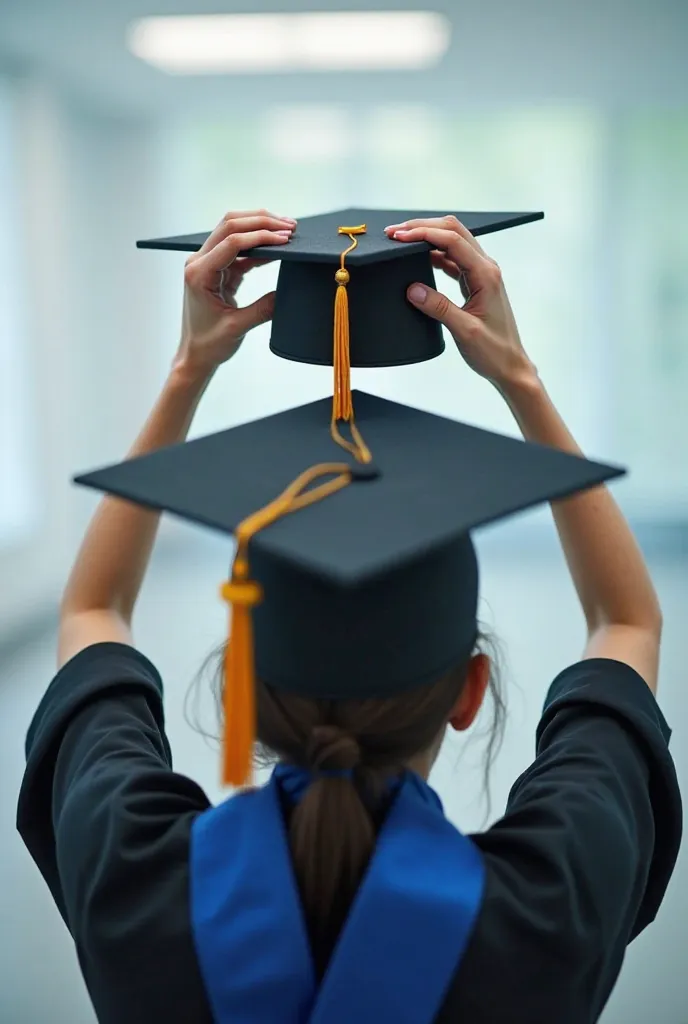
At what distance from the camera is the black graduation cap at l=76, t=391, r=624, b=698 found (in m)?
0.67

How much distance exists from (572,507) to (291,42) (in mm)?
2319

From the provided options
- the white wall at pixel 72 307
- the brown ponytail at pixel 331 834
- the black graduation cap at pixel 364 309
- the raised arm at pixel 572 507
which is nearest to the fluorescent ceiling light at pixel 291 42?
the white wall at pixel 72 307

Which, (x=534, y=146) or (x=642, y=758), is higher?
(x=534, y=146)

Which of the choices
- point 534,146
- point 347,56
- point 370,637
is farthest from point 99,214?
point 370,637

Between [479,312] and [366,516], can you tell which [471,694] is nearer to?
[366,516]

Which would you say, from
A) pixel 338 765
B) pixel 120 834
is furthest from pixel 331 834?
pixel 120 834

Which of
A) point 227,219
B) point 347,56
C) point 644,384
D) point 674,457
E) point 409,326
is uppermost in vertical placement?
point 347,56

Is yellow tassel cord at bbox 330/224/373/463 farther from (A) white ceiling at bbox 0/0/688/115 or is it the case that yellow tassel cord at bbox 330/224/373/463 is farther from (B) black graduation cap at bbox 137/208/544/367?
(A) white ceiling at bbox 0/0/688/115

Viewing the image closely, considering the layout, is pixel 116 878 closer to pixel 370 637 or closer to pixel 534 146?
pixel 370 637

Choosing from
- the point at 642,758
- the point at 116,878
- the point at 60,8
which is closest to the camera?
the point at 116,878

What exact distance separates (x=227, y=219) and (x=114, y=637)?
15.8 inches

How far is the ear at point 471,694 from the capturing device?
0.79 meters

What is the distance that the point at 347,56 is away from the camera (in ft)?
9.31

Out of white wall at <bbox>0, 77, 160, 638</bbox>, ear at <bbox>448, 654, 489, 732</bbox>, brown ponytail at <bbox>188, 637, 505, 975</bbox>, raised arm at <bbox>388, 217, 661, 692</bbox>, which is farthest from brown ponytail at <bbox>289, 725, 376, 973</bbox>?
white wall at <bbox>0, 77, 160, 638</bbox>
